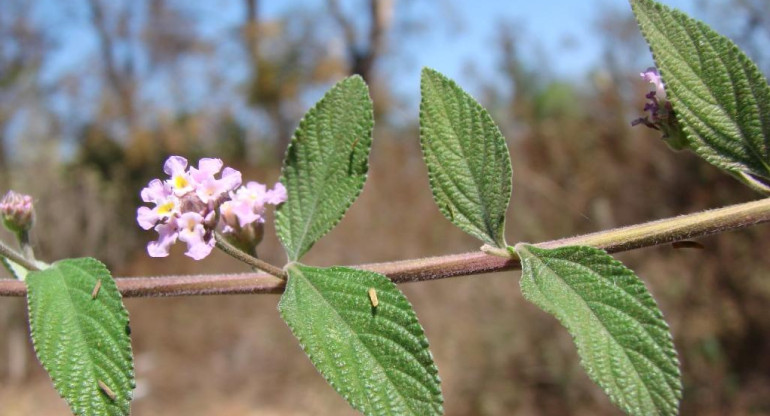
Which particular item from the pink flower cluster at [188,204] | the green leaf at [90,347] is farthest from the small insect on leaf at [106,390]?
the pink flower cluster at [188,204]

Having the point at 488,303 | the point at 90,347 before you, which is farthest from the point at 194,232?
the point at 488,303

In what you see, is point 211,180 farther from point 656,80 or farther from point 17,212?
point 656,80

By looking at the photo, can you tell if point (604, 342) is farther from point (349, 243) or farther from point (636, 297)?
point (349, 243)

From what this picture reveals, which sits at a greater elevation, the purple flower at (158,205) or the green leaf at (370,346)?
the purple flower at (158,205)

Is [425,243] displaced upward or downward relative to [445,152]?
upward

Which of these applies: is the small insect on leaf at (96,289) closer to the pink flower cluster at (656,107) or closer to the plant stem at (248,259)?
the plant stem at (248,259)

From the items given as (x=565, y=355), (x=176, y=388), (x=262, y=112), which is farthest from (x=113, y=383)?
(x=262, y=112)
